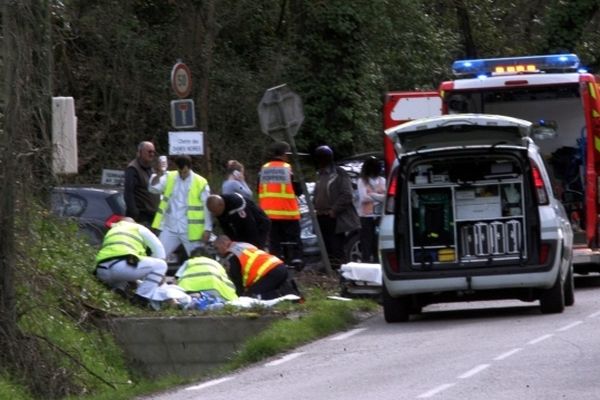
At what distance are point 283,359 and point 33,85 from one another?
333 cm

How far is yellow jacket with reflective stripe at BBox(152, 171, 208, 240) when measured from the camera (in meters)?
19.4

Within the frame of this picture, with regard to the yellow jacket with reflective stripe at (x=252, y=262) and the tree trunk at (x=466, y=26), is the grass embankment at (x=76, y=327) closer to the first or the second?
the yellow jacket with reflective stripe at (x=252, y=262)

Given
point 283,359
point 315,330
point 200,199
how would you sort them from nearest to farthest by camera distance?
point 283,359 → point 315,330 → point 200,199

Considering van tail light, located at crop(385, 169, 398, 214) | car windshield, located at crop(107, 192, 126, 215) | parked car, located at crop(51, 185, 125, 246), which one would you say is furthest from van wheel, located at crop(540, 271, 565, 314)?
car windshield, located at crop(107, 192, 126, 215)

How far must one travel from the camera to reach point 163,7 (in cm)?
3288

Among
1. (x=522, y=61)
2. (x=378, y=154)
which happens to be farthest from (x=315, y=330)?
(x=378, y=154)

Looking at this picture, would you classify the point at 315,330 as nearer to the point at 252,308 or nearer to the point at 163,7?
the point at 252,308

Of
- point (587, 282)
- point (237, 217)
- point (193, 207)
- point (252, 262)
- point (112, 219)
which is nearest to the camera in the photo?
point (252, 262)

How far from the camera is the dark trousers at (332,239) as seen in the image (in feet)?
68.7

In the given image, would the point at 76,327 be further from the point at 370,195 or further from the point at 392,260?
the point at 370,195

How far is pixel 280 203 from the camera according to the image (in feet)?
66.3

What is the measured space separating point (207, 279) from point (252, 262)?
0.51m

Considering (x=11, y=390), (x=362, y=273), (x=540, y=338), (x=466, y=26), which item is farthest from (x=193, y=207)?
(x=466, y=26)

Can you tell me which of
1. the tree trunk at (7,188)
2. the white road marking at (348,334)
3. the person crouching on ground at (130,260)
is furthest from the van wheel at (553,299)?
the tree trunk at (7,188)
